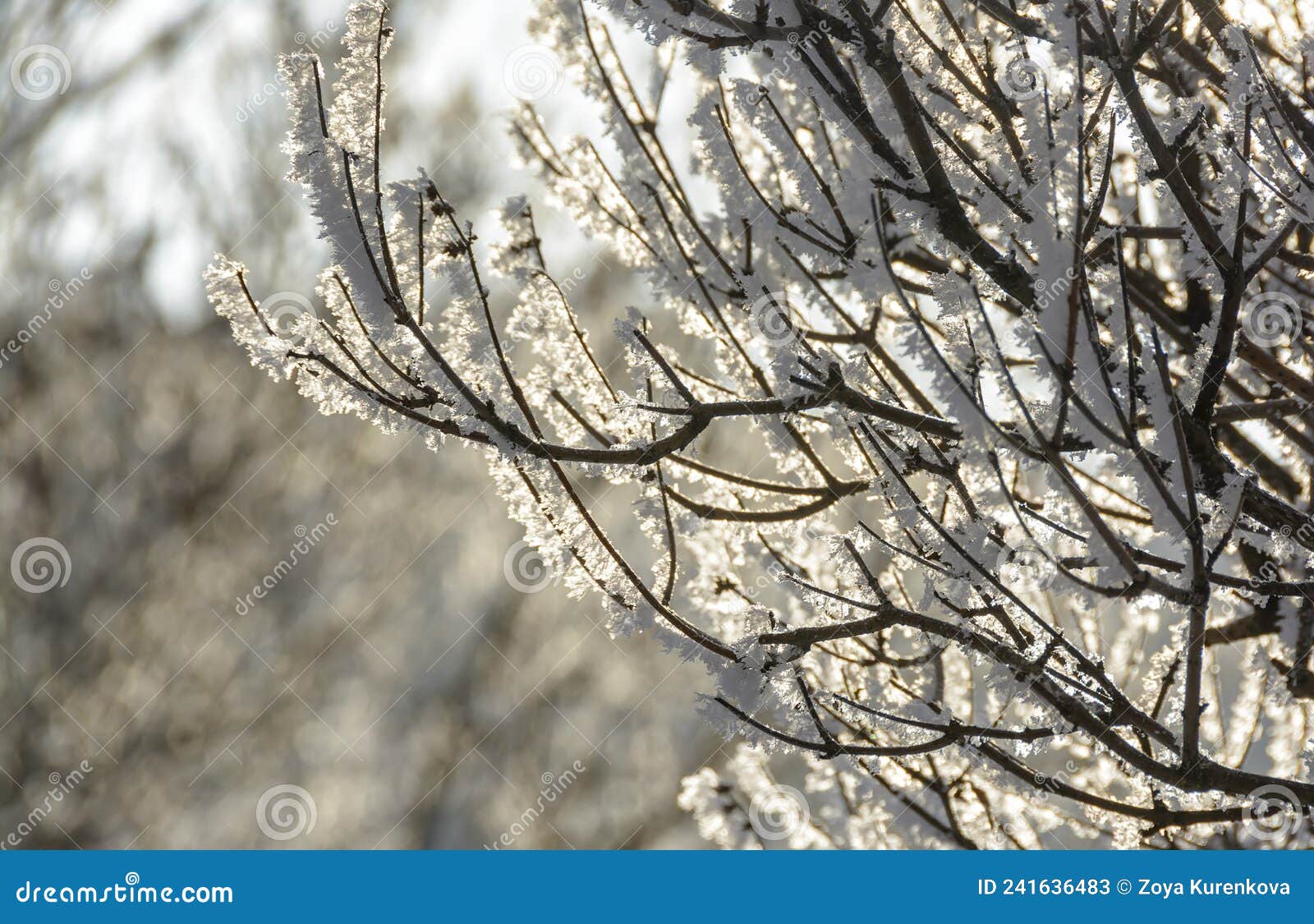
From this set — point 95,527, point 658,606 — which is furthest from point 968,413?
point 95,527

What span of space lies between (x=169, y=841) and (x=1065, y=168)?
704 cm

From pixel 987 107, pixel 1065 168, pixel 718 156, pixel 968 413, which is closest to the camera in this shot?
pixel 968 413

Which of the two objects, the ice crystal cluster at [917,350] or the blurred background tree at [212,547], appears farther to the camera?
the blurred background tree at [212,547]

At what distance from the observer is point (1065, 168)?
5.04ft

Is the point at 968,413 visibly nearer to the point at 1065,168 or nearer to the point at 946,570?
the point at 946,570

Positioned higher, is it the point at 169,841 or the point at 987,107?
the point at 987,107

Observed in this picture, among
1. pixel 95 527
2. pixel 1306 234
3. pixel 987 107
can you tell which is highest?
pixel 1306 234

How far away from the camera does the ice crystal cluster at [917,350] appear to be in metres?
1.42

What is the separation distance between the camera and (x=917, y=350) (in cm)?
136

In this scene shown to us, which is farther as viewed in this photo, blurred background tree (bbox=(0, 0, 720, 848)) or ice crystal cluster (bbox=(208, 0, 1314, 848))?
blurred background tree (bbox=(0, 0, 720, 848))

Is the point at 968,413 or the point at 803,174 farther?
the point at 803,174

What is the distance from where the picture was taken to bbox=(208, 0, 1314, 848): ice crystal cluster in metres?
1.42

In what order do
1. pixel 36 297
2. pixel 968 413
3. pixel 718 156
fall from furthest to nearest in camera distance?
1. pixel 36 297
2. pixel 718 156
3. pixel 968 413

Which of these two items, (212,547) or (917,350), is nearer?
(917,350)
